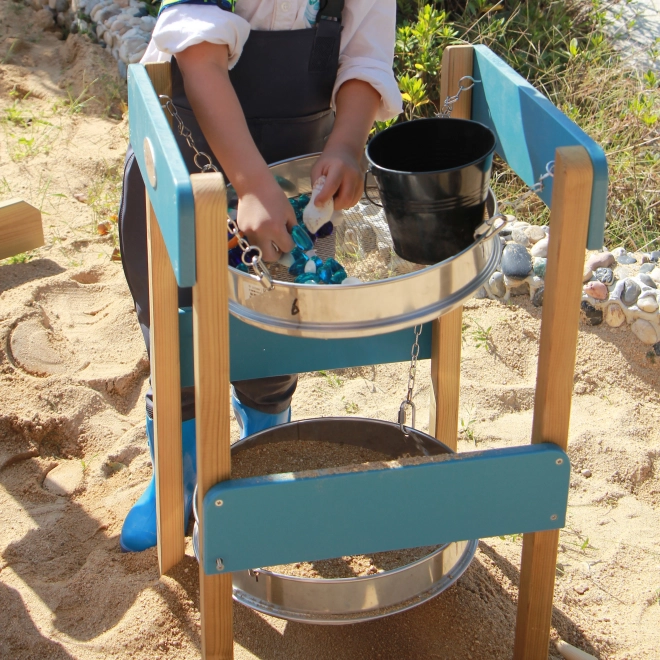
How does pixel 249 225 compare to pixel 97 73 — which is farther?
pixel 97 73

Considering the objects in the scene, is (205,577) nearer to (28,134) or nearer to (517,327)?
(517,327)

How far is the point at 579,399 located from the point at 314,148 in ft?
3.80

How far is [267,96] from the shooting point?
1.51 metres

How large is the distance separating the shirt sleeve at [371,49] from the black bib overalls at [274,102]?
3 cm

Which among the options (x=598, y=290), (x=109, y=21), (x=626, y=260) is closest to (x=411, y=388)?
(x=598, y=290)

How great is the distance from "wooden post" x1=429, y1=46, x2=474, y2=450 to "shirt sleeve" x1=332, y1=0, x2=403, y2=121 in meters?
0.12

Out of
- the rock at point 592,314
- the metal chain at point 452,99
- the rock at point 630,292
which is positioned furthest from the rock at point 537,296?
the metal chain at point 452,99

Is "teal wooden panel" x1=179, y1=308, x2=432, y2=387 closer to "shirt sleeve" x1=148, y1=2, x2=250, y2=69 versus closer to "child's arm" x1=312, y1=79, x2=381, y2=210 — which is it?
"child's arm" x1=312, y1=79, x2=381, y2=210

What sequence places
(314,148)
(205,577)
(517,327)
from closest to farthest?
(205,577), (314,148), (517,327)

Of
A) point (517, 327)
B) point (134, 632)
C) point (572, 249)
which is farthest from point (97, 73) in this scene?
point (572, 249)

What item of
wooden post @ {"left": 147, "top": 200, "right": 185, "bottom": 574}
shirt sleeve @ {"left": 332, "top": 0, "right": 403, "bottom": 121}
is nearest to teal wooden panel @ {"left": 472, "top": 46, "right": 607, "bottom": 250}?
shirt sleeve @ {"left": 332, "top": 0, "right": 403, "bottom": 121}

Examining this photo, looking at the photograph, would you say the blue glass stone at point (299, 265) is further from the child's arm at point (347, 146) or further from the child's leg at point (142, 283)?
the child's leg at point (142, 283)

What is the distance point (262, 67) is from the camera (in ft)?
4.83

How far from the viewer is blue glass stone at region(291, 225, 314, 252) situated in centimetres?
124
